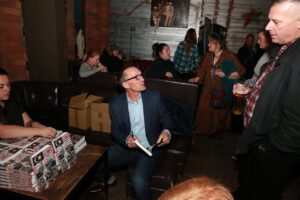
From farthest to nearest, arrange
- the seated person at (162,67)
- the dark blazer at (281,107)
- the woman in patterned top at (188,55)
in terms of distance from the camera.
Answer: the woman in patterned top at (188,55), the seated person at (162,67), the dark blazer at (281,107)

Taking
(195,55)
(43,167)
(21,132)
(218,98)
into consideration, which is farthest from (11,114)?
(195,55)

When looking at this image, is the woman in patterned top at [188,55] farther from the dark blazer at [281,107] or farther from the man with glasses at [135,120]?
the dark blazer at [281,107]

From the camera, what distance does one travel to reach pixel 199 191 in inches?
32.5

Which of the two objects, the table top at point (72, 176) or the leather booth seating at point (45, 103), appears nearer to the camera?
the table top at point (72, 176)

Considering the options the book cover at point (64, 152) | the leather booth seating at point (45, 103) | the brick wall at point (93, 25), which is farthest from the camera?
the brick wall at point (93, 25)

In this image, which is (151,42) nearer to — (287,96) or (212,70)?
(212,70)

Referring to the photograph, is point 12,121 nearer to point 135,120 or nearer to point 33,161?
point 33,161

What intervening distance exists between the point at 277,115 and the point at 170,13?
6465mm

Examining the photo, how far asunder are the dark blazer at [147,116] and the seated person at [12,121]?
0.72 metres

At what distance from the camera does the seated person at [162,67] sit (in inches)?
175

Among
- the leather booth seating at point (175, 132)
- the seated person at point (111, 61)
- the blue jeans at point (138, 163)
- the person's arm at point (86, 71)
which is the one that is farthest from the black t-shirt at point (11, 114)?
the seated person at point (111, 61)

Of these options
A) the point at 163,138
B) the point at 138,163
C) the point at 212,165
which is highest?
the point at 163,138

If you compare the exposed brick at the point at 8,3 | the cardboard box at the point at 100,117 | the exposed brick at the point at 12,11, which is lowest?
the cardboard box at the point at 100,117

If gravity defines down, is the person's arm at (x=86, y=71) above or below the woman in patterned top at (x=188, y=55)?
below
